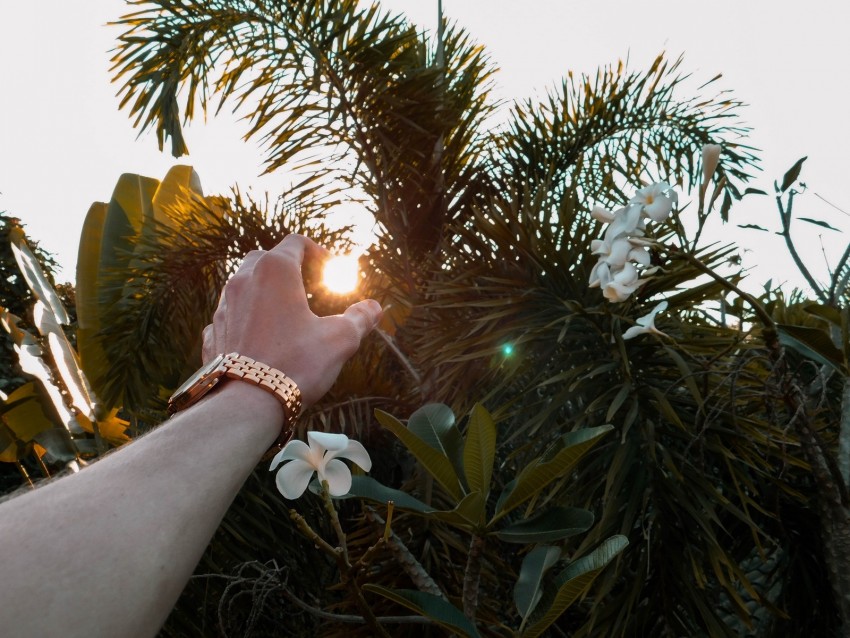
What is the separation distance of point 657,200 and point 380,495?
2.04ft

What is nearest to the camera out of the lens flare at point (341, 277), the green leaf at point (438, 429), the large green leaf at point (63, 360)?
the green leaf at point (438, 429)

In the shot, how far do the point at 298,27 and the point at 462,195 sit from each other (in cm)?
92

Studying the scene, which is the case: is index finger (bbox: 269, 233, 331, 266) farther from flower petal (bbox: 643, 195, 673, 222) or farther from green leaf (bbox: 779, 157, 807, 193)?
green leaf (bbox: 779, 157, 807, 193)

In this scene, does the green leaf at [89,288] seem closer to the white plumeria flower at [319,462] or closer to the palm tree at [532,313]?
the palm tree at [532,313]

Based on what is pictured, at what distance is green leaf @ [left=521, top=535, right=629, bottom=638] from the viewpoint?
84 centimetres

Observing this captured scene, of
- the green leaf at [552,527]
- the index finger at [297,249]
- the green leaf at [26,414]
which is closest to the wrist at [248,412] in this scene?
the index finger at [297,249]

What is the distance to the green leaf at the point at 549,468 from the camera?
0.85 meters

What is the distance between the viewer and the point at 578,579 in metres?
0.84

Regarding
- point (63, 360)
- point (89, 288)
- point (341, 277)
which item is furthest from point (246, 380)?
point (89, 288)

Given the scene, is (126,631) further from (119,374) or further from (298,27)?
(119,374)

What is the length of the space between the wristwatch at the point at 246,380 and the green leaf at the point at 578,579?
36cm

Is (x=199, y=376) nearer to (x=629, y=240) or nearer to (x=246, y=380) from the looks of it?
(x=246, y=380)

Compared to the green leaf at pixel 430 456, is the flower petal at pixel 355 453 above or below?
above

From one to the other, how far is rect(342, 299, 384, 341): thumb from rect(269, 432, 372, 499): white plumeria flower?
138mm
